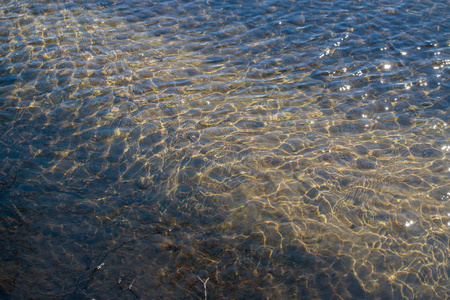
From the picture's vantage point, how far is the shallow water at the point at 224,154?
4.98m

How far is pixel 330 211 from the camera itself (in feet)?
18.8

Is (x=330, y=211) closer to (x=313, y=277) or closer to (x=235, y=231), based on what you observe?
(x=313, y=277)

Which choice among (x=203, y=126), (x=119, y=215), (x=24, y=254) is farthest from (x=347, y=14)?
(x=24, y=254)

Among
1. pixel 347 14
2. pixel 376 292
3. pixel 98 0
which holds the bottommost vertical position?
→ pixel 376 292

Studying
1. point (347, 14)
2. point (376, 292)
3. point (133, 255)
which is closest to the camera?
point (376, 292)

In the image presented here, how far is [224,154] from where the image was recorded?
662 centimetres

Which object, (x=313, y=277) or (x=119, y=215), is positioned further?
(x=119, y=215)

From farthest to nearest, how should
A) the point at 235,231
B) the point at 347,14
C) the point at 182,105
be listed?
the point at 347,14
the point at 182,105
the point at 235,231

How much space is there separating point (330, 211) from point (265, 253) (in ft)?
4.30

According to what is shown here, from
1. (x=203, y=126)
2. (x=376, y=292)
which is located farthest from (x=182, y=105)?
(x=376, y=292)

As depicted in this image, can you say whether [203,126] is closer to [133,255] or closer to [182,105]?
[182,105]

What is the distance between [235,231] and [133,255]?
59.7 inches

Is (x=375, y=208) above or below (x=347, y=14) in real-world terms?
below

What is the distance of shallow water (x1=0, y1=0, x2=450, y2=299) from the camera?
4.98m
